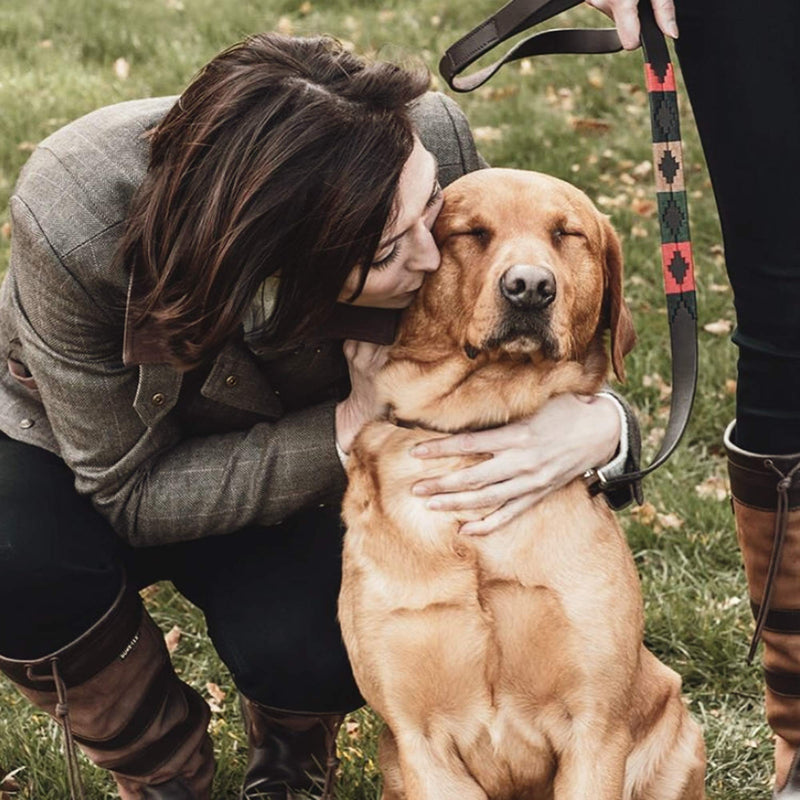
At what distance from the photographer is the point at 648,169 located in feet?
20.5

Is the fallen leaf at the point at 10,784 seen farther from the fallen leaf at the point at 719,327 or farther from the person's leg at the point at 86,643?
the fallen leaf at the point at 719,327

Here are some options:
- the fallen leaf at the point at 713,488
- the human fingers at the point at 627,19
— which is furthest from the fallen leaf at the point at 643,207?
the human fingers at the point at 627,19

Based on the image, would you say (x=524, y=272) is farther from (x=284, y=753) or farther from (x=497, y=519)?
(x=284, y=753)

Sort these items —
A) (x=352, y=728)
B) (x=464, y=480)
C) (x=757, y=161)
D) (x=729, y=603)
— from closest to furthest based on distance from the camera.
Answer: (x=757, y=161)
(x=464, y=480)
(x=352, y=728)
(x=729, y=603)

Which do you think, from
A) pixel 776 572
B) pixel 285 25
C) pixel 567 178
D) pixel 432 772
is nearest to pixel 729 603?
pixel 776 572

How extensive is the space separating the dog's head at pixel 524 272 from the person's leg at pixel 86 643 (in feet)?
2.56

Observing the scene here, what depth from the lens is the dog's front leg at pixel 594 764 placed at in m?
2.26

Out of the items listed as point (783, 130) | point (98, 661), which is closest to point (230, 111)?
point (783, 130)

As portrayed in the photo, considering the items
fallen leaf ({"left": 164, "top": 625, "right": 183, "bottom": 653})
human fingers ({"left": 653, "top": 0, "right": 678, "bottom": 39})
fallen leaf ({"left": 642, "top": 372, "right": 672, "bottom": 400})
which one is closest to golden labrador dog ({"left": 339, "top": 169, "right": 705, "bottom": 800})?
human fingers ({"left": 653, "top": 0, "right": 678, "bottom": 39})

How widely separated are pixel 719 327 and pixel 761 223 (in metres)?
2.68

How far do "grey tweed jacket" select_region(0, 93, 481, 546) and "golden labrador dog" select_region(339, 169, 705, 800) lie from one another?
0.78ft

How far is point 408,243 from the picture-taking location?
2330mm

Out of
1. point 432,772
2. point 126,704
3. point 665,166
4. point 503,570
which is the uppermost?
point 665,166

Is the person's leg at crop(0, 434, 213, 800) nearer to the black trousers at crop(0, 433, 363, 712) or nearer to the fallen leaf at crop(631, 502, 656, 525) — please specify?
the black trousers at crop(0, 433, 363, 712)
